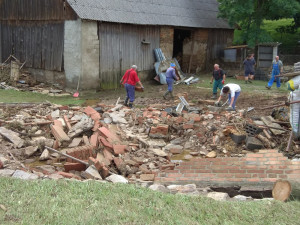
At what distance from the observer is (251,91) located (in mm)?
15047

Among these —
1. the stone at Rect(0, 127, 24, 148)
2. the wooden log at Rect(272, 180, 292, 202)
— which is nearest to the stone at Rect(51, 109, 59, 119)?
the stone at Rect(0, 127, 24, 148)

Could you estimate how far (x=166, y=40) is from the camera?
64.1 feet

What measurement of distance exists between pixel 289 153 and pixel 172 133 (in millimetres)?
3363

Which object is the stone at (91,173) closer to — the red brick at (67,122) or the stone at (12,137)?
the stone at (12,137)

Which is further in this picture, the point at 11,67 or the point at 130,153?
the point at 11,67

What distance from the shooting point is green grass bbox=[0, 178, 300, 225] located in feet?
13.6

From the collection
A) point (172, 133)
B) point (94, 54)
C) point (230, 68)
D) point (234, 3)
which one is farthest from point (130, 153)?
point (230, 68)

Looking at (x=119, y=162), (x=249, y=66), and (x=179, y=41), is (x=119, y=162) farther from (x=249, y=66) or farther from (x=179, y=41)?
(x=179, y=41)

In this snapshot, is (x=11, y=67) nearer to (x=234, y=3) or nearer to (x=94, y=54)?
(x=94, y=54)

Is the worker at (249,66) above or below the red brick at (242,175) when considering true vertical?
above

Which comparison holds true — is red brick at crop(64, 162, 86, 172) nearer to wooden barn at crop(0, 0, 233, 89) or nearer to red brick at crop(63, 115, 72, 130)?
red brick at crop(63, 115, 72, 130)

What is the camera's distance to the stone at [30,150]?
8.03 meters

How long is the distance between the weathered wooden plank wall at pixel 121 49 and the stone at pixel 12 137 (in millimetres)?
7748

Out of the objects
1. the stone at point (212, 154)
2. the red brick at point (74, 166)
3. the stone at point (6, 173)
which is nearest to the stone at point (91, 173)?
the red brick at point (74, 166)
